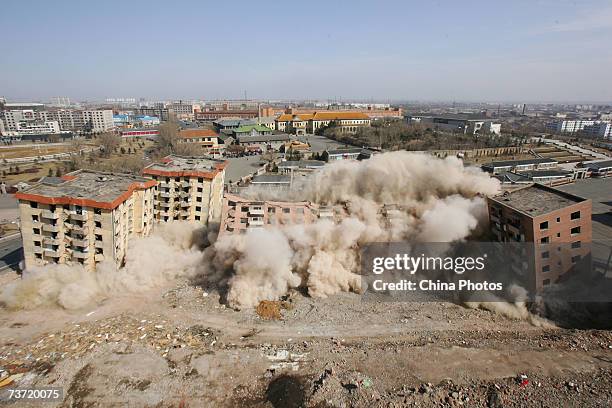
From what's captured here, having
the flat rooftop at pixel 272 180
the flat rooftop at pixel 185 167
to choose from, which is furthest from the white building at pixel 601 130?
the flat rooftop at pixel 185 167

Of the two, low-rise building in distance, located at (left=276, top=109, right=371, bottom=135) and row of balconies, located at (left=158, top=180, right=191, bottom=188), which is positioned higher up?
low-rise building in distance, located at (left=276, top=109, right=371, bottom=135)

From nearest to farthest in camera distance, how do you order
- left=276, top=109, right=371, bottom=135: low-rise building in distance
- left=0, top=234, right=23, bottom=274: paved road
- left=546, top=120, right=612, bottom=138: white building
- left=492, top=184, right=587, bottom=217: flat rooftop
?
1. left=492, top=184, right=587, bottom=217: flat rooftop
2. left=0, top=234, right=23, bottom=274: paved road
3. left=276, top=109, right=371, bottom=135: low-rise building in distance
4. left=546, top=120, right=612, bottom=138: white building

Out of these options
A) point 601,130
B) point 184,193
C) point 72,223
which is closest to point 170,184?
point 184,193

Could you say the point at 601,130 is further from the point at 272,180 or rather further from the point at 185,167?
the point at 185,167

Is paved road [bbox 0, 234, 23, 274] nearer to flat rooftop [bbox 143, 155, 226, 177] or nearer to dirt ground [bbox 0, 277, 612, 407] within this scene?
dirt ground [bbox 0, 277, 612, 407]

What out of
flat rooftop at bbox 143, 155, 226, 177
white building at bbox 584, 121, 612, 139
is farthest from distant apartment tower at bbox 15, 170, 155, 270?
white building at bbox 584, 121, 612, 139

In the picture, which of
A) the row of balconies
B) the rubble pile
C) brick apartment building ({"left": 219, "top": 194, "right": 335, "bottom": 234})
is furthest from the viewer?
the row of balconies
